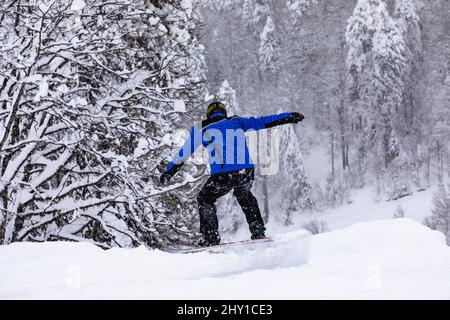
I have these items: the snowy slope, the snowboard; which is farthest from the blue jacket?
the snowy slope

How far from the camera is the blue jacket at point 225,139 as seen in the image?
5.94 m

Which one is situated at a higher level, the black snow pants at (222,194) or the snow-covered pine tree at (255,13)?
the snow-covered pine tree at (255,13)

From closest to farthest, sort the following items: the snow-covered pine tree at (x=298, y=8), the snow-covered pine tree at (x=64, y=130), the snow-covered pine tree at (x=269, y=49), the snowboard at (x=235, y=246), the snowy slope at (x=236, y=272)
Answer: the snowy slope at (x=236, y=272)
the snowboard at (x=235, y=246)
the snow-covered pine tree at (x=64, y=130)
the snow-covered pine tree at (x=269, y=49)
the snow-covered pine tree at (x=298, y=8)

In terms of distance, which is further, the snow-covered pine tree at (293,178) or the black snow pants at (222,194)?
the snow-covered pine tree at (293,178)

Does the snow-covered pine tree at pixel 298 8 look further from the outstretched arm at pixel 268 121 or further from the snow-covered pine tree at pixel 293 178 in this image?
the outstretched arm at pixel 268 121

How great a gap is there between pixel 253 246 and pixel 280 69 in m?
55.2

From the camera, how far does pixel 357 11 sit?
47688mm

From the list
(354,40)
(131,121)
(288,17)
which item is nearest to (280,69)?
(288,17)

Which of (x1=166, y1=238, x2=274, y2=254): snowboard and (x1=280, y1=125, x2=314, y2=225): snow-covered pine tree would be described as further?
(x1=280, y1=125, x2=314, y2=225): snow-covered pine tree

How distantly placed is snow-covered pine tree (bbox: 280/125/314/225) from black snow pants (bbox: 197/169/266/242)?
40066 mm

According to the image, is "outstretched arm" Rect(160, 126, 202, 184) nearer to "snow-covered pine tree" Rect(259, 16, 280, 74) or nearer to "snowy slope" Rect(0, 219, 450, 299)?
"snowy slope" Rect(0, 219, 450, 299)

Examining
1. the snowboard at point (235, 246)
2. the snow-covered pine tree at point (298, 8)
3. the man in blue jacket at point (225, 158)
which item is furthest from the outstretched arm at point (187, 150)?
the snow-covered pine tree at point (298, 8)

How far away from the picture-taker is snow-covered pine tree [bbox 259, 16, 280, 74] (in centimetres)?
5841

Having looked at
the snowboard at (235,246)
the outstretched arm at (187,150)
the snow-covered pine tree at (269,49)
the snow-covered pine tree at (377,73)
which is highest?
the snow-covered pine tree at (269,49)
